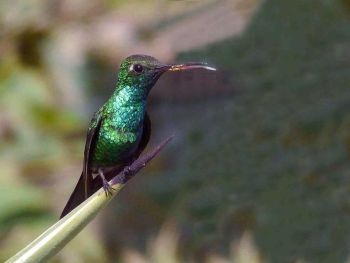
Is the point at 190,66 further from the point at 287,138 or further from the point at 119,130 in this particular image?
the point at 287,138

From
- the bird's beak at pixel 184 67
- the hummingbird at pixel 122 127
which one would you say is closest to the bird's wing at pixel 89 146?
the hummingbird at pixel 122 127

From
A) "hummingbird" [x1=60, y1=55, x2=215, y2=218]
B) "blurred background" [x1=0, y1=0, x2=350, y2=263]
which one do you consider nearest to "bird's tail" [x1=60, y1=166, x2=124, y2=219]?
"hummingbird" [x1=60, y1=55, x2=215, y2=218]

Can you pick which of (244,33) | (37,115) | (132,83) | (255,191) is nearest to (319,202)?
(255,191)

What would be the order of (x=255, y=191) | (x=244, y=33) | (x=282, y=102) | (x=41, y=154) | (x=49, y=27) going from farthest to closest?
(x=49, y=27)
(x=41, y=154)
(x=255, y=191)
(x=282, y=102)
(x=244, y=33)

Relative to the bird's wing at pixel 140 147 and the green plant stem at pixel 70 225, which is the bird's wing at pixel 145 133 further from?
the green plant stem at pixel 70 225

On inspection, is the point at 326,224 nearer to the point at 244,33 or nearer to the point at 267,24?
the point at 267,24
